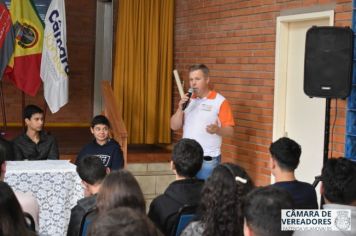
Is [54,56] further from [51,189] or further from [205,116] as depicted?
[51,189]

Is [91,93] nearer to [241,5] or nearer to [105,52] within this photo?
[105,52]

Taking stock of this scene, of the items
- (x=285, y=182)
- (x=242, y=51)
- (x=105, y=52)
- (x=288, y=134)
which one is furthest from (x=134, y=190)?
(x=105, y=52)

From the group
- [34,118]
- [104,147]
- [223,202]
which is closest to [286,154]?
[223,202]

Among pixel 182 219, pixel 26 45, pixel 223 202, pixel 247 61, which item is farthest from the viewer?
pixel 26 45

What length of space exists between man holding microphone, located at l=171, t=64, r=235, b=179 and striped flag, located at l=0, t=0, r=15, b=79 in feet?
8.84

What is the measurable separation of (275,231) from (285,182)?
1.14 metres

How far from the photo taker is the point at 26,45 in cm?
662

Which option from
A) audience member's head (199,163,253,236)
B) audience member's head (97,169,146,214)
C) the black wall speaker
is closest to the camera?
audience member's head (199,163,253,236)

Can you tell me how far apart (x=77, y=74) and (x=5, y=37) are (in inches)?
160

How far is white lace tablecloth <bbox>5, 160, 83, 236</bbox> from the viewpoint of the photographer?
4.07 metres

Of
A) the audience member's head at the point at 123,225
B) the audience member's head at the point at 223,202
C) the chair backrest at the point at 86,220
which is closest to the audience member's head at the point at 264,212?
the audience member's head at the point at 223,202

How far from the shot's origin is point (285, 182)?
2932 mm

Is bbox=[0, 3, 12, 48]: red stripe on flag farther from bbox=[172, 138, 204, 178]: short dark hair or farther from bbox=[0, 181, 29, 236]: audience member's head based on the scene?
bbox=[0, 181, 29, 236]: audience member's head

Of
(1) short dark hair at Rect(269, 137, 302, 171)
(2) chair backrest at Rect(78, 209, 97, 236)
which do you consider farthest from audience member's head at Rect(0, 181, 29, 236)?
(1) short dark hair at Rect(269, 137, 302, 171)
